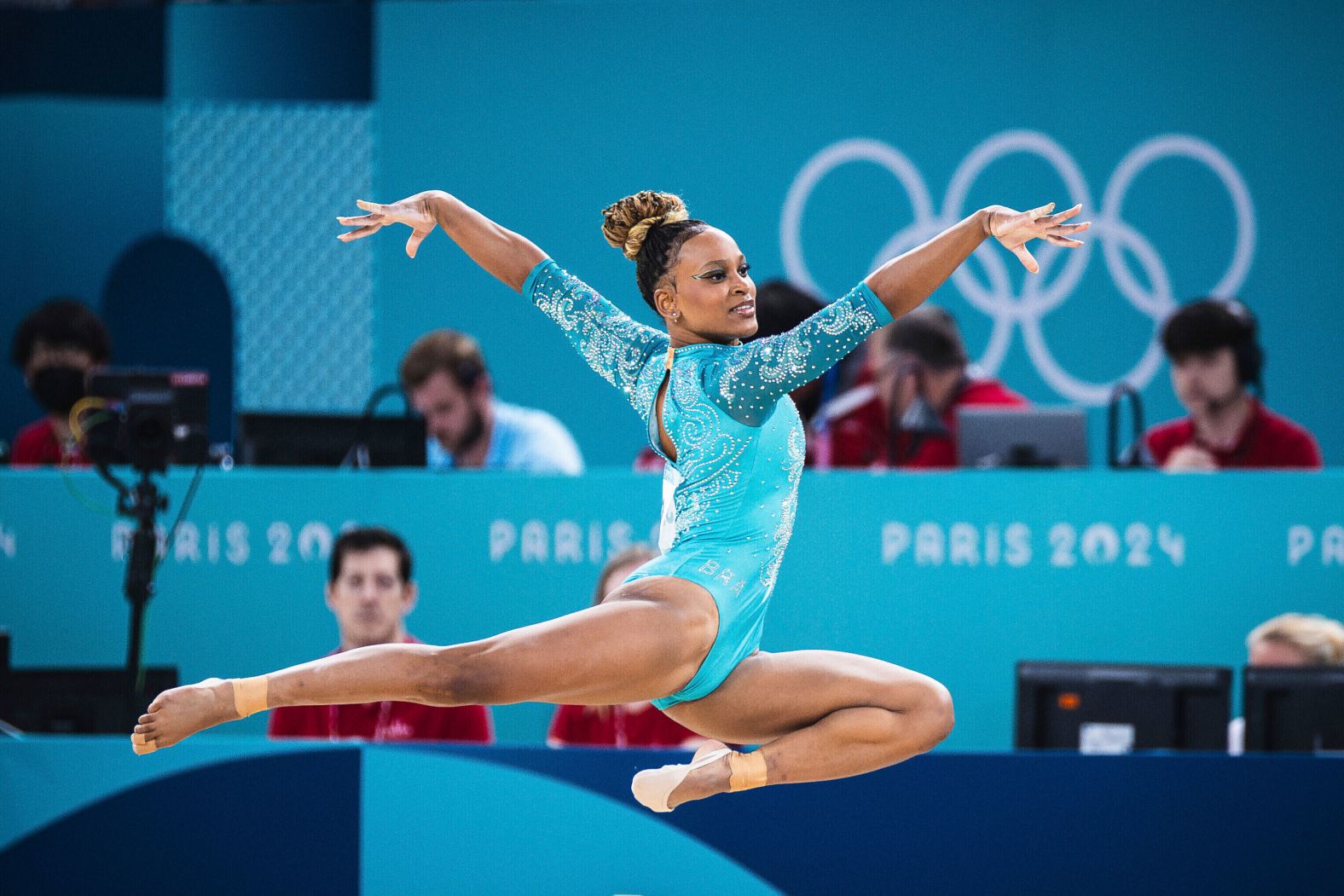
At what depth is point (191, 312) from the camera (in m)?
9.73

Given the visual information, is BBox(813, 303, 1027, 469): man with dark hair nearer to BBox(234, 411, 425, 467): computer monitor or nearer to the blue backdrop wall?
BBox(234, 411, 425, 467): computer monitor

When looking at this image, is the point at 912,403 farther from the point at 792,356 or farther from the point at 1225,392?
the point at 792,356

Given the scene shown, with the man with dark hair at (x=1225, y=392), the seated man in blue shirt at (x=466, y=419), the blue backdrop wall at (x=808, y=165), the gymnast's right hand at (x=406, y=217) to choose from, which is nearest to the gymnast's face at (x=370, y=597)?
the seated man in blue shirt at (x=466, y=419)

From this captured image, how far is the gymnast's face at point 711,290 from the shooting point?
346 centimetres

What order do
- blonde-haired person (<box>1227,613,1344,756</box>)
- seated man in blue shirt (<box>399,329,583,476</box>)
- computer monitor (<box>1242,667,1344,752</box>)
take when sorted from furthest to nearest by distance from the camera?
seated man in blue shirt (<box>399,329,583,476</box>), blonde-haired person (<box>1227,613,1344,756</box>), computer monitor (<box>1242,667,1344,752</box>)

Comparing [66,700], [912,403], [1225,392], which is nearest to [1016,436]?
[912,403]

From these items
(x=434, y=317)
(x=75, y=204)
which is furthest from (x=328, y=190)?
(x=75, y=204)

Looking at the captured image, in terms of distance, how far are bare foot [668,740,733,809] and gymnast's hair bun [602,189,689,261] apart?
1101 millimetres

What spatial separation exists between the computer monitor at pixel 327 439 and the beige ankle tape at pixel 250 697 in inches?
108

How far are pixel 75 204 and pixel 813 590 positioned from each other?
599cm

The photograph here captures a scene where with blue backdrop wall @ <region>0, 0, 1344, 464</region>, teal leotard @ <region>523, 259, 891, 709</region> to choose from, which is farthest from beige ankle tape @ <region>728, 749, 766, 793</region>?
blue backdrop wall @ <region>0, 0, 1344, 464</region>

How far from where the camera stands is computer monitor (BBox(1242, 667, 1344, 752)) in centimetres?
464

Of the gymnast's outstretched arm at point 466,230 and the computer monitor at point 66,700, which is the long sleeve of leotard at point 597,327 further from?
the computer monitor at point 66,700

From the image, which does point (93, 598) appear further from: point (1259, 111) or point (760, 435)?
point (1259, 111)
